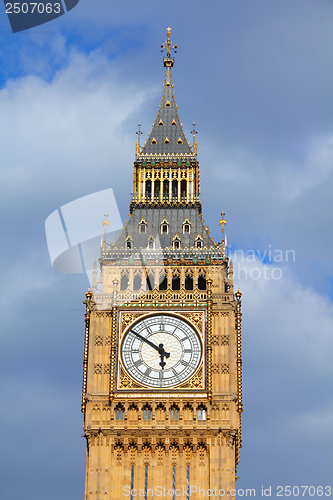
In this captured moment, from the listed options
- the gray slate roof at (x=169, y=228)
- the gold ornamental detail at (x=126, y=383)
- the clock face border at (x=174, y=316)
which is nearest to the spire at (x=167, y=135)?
the gray slate roof at (x=169, y=228)

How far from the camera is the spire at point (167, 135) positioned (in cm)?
8944

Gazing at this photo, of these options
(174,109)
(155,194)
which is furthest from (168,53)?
(155,194)

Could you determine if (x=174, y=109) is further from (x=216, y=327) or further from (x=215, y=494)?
(x=215, y=494)

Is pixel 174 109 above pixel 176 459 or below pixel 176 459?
above

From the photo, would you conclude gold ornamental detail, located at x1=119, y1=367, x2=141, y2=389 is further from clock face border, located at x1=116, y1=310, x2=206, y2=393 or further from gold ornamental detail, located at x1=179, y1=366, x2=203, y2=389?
gold ornamental detail, located at x1=179, y1=366, x2=203, y2=389

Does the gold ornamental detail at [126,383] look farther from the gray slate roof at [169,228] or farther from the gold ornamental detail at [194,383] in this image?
the gray slate roof at [169,228]

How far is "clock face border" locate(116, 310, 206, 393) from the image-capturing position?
79.4 meters

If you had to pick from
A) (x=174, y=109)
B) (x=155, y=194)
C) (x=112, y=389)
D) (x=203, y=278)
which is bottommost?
(x=112, y=389)

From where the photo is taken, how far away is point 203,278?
274ft

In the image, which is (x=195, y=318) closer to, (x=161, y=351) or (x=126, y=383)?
(x=161, y=351)

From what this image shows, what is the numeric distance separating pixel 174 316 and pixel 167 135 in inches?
528

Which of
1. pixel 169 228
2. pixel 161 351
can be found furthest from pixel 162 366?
pixel 169 228
